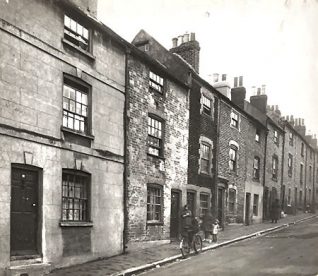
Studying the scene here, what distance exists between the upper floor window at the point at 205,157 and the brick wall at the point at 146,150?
1509mm

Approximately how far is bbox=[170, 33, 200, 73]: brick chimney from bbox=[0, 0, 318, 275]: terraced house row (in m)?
0.05

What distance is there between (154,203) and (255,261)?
429 cm

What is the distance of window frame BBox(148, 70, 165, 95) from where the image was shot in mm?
13094

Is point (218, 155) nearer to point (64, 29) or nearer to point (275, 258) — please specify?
point (275, 258)

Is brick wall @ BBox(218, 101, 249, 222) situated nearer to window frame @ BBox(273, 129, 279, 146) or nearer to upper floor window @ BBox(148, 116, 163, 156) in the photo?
upper floor window @ BBox(148, 116, 163, 156)

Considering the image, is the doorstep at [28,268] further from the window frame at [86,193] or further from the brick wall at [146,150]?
the brick wall at [146,150]

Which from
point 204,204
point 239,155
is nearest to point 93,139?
point 204,204

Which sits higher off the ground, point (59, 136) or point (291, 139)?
point (291, 139)

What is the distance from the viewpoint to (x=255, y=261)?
9.88m

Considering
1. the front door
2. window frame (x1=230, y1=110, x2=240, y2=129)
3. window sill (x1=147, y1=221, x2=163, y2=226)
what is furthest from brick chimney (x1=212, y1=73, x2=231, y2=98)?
the front door

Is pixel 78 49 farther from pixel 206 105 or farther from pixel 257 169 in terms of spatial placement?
pixel 257 169

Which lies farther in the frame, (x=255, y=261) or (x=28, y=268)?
(x=255, y=261)

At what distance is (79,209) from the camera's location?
10016 mm

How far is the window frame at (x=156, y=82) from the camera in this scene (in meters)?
13.1
